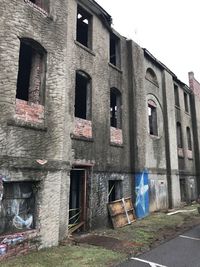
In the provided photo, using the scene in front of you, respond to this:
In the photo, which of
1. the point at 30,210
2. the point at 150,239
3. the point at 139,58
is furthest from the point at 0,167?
the point at 139,58

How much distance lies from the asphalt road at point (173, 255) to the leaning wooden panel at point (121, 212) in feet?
8.46

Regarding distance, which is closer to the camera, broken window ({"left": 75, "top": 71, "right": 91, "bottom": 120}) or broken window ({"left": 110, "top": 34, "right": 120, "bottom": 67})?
broken window ({"left": 75, "top": 71, "right": 91, "bottom": 120})

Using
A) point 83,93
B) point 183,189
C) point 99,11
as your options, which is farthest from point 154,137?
point 99,11

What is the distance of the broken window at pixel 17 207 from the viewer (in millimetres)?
7109

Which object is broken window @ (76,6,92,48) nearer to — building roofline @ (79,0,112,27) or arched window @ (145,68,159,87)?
building roofline @ (79,0,112,27)

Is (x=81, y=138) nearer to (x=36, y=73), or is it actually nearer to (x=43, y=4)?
(x=36, y=73)

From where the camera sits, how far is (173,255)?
7.35 meters

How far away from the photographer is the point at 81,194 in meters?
10.2

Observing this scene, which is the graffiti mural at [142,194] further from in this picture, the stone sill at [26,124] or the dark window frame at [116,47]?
the stone sill at [26,124]

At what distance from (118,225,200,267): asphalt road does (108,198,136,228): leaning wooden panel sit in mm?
2577

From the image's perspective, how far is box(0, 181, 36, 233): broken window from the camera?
7.11 m

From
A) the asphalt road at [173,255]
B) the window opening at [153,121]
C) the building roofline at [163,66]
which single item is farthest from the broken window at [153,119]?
the asphalt road at [173,255]

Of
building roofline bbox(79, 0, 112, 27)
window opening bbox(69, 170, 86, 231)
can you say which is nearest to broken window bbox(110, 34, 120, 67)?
building roofline bbox(79, 0, 112, 27)

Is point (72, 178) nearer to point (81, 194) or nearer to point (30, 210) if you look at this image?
point (81, 194)
